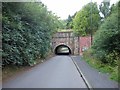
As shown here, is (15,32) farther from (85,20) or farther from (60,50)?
(60,50)

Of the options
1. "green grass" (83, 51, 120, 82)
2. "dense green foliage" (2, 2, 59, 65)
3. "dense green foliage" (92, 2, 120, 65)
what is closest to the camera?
"green grass" (83, 51, 120, 82)

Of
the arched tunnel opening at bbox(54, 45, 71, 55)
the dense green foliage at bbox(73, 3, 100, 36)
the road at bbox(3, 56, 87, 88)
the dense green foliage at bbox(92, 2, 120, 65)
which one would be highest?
the dense green foliage at bbox(73, 3, 100, 36)

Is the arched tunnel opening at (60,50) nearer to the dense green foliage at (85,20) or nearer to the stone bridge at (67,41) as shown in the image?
the stone bridge at (67,41)

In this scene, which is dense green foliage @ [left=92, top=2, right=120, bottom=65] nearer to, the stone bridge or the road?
the road

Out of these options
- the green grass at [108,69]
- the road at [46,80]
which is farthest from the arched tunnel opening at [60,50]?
the road at [46,80]

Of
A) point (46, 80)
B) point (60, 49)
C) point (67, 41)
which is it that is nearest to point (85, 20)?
point (67, 41)

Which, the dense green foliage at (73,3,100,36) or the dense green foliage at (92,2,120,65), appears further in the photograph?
the dense green foliage at (73,3,100,36)

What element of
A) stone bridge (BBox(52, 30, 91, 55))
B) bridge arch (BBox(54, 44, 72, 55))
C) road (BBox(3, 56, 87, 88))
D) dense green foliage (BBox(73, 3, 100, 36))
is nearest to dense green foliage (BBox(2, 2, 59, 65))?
road (BBox(3, 56, 87, 88))

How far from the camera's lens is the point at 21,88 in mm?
11641

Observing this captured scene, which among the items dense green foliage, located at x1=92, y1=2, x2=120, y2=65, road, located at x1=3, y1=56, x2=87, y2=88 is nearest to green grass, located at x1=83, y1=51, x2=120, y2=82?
dense green foliage, located at x1=92, y1=2, x2=120, y2=65

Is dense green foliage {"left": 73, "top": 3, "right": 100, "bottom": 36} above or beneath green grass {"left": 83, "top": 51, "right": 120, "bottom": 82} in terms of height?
above

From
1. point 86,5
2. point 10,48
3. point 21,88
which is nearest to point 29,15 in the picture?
point 10,48

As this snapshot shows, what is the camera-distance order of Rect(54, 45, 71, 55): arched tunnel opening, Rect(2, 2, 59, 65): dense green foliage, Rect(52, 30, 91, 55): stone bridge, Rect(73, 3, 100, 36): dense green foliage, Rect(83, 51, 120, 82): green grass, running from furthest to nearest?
Rect(54, 45, 71, 55): arched tunnel opening
Rect(73, 3, 100, 36): dense green foliage
Rect(52, 30, 91, 55): stone bridge
Rect(2, 2, 59, 65): dense green foliage
Rect(83, 51, 120, 82): green grass

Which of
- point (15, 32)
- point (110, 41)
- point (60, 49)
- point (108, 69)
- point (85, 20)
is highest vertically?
point (85, 20)
